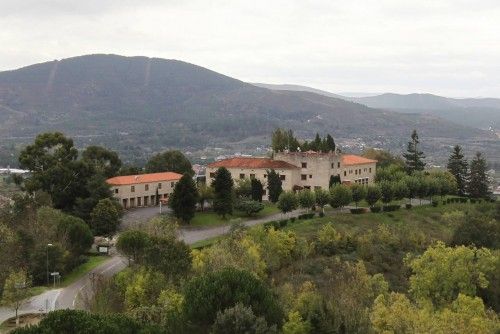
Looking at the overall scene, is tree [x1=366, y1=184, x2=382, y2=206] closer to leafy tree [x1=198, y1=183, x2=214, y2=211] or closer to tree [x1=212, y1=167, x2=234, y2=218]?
tree [x1=212, y1=167, x2=234, y2=218]

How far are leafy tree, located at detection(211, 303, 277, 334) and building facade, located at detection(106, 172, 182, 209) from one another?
1488 inches

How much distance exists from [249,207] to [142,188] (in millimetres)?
11880

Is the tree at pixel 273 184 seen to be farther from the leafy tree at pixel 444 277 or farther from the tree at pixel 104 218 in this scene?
the leafy tree at pixel 444 277

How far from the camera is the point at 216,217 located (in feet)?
183

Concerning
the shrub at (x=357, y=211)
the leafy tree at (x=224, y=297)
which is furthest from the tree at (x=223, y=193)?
the leafy tree at (x=224, y=297)

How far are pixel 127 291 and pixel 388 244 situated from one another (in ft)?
74.6

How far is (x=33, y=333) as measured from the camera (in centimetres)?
1838

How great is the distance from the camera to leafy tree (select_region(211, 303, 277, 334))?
21.0m

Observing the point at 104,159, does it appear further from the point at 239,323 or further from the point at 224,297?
the point at 239,323

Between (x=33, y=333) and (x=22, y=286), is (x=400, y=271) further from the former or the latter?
(x=33, y=333)

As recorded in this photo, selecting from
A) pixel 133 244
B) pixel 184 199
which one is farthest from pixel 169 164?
pixel 133 244

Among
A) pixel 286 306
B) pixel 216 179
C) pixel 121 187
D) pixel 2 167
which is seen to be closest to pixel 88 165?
pixel 121 187

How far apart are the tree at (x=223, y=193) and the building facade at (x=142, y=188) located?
913 cm

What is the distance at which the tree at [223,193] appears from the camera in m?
55.0
